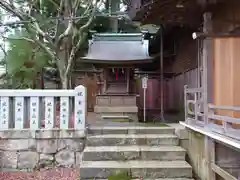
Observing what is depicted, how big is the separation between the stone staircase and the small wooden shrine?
5.02 metres

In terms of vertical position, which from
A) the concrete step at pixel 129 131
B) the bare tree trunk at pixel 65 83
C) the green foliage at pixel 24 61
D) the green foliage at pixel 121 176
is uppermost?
the green foliage at pixel 24 61

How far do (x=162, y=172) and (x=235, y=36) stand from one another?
314 centimetres

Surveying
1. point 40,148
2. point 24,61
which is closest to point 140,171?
point 40,148

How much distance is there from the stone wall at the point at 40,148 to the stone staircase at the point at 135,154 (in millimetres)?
392

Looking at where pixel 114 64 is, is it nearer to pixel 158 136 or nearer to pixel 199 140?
pixel 158 136

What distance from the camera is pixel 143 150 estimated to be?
595 cm

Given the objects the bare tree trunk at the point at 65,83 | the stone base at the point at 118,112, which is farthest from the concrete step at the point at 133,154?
the stone base at the point at 118,112

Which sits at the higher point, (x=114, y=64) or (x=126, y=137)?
(x=114, y=64)

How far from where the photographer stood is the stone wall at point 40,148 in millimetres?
6246

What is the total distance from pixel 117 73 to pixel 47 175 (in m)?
7.44

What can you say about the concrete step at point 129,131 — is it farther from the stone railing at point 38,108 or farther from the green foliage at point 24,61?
the green foliage at point 24,61

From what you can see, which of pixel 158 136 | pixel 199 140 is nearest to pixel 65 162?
pixel 158 136

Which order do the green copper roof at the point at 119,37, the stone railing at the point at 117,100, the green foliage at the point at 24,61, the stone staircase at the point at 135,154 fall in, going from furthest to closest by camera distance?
the green foliage at the point at 24,61 < the green copper roof at the point at 119,37 < the stone railing at the point at 117,100 < the stone staircase at the point at 135,154

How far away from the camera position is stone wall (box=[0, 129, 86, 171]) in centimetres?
625
